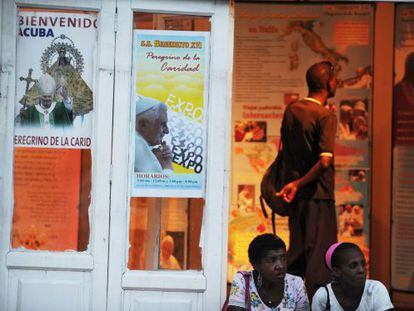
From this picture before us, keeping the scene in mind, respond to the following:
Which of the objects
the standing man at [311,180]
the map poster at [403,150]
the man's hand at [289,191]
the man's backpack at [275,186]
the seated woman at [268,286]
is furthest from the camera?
the map poster at [403,150]

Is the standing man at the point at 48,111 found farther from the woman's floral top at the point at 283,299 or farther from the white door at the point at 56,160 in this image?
the woman's floral top at the point at 283,299

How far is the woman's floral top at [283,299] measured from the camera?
16.1 feet

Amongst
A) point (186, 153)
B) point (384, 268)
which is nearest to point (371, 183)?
point (384, 268)

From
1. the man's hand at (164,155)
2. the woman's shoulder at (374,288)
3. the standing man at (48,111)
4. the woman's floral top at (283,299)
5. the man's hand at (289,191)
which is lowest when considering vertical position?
the woman's floral top at (283,299)

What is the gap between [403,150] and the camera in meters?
8.11

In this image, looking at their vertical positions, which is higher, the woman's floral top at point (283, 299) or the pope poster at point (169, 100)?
the pope poster at point (169, 100)

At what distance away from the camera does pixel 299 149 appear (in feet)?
22.2

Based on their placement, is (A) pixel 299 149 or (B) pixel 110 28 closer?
(B) pixel 110 28

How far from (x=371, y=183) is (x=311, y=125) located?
1739 mm

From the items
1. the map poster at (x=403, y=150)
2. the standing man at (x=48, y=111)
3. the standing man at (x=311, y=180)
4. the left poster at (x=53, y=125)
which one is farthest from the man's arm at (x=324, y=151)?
the standing man at (x=48, y=111)

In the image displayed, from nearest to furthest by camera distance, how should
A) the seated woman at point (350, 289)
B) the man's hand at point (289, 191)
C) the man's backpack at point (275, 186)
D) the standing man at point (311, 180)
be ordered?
the seated woman at point (350, 289) → the standing man at point (311, 180) → the man's hand at point (289, 191) → the man's backpack at point (275, 186)

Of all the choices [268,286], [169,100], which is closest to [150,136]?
[169,100]

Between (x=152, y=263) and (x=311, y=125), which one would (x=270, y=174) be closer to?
(x=311, y=125)

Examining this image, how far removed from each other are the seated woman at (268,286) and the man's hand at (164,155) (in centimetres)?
103
